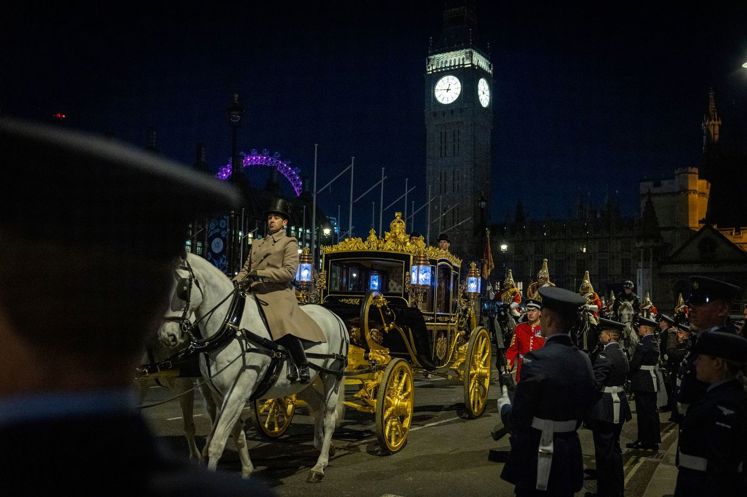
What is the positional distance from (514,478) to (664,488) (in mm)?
4055

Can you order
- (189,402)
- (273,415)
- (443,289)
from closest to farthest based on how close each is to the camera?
(189,402)
(273,415)
(443,289)

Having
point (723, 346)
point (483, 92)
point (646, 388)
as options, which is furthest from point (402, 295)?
point (483, 92)

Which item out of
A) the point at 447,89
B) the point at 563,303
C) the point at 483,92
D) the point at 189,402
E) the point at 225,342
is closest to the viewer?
the point at 563,303

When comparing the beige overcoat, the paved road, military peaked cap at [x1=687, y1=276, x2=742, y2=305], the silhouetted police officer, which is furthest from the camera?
the paved road

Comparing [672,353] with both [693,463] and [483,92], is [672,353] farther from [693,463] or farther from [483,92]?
[483,92]

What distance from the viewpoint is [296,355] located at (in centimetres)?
781

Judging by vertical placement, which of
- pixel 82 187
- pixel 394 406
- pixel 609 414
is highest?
pixel 82 187

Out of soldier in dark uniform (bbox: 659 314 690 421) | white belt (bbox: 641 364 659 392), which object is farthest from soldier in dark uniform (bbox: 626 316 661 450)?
soldier in dark uniform (bbox: 659 314 690 421)

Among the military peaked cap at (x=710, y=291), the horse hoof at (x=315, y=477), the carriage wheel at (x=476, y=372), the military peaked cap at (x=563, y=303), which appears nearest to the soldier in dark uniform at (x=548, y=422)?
the military peaked cap at (x=563, y=303)

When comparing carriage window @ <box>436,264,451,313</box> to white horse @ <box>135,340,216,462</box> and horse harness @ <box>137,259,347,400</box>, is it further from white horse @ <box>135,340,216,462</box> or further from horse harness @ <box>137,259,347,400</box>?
horse harness @ <box>137,259,347,400</box>

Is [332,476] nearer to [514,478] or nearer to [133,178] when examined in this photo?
[514,478]

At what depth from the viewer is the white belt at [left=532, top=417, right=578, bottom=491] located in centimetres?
458

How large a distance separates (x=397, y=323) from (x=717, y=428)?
7561mm

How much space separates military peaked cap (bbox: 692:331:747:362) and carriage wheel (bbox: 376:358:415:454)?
5389 millimetres
